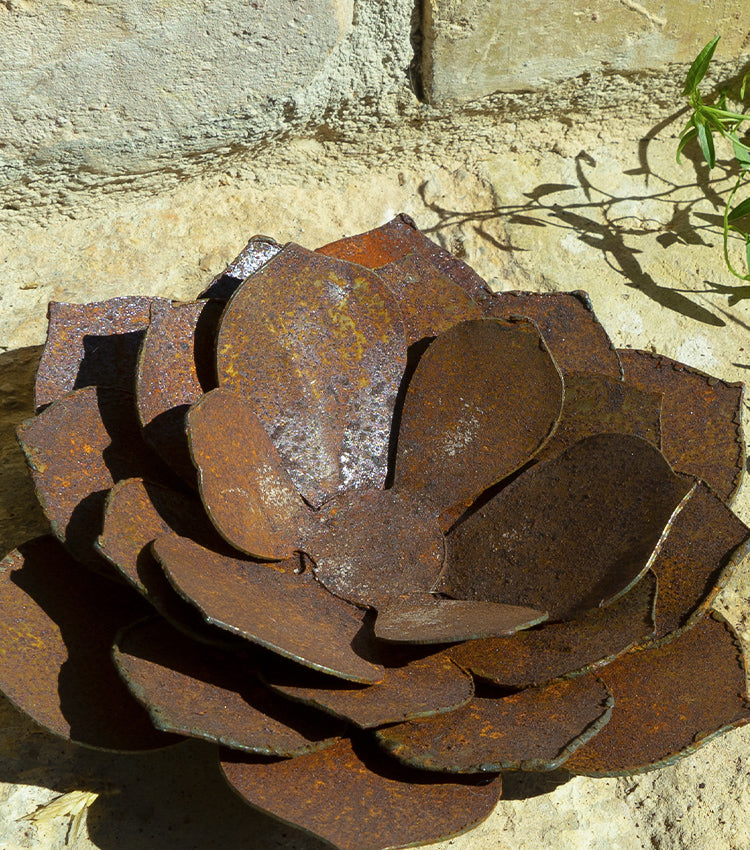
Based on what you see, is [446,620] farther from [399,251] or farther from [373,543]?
[399,251]

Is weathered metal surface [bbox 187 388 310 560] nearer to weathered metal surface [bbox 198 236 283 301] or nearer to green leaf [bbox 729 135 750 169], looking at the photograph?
weathered metal surface [bbox 198 236 283 301]

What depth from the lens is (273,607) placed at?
1137 millimetres

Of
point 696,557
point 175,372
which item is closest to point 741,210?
point 696,557

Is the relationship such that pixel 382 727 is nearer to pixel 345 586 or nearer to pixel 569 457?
pixel 345 586

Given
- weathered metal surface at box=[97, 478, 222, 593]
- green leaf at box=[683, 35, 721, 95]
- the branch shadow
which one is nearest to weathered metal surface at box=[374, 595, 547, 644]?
weathered metal surface at box=[97, 478, 222, 593]

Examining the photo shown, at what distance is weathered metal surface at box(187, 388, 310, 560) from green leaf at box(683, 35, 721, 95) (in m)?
1.12

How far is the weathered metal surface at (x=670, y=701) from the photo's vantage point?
1.10m

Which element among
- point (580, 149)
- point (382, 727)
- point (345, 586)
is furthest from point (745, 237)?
point (382, 727)

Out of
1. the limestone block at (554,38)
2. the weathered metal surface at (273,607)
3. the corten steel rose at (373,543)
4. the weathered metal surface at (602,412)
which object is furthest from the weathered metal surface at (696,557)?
the limestone block at (554,38)

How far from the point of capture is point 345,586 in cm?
124

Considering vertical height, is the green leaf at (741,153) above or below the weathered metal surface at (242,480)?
above

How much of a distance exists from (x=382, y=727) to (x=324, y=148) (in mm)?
1234

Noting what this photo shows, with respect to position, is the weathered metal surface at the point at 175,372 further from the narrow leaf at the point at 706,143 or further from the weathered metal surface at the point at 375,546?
the narrow leaf at the point at 706,143

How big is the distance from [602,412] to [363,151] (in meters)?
0.90
